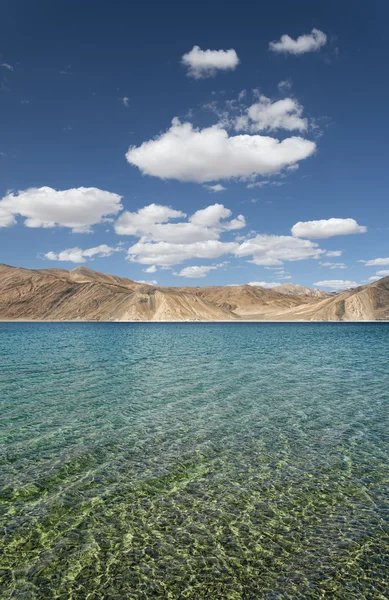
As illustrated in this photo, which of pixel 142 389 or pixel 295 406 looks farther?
pixel 142 389

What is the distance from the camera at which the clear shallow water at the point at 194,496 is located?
6781mm

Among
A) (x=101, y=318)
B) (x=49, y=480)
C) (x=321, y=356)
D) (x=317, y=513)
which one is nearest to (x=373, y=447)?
(x=317, y=513)

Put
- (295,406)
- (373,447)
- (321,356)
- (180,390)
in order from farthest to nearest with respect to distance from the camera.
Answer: (321,356) → (180,390) → (295,406) → (373,447)

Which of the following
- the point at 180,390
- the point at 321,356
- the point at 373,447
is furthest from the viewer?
the point at 321,356

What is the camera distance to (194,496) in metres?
9.77

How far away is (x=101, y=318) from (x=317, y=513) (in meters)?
194

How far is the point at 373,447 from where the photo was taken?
43.9 ft

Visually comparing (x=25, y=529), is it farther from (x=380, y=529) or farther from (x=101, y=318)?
(x=101, y=318)

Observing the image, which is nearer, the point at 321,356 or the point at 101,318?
the point at 321,356

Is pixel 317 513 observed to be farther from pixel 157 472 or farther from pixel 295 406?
pixel 295 406

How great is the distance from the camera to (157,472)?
11.2 m

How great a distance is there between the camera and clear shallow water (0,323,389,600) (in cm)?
678

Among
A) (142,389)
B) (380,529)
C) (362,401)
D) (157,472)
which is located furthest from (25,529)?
(362,401)

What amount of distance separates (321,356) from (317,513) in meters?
36.4
